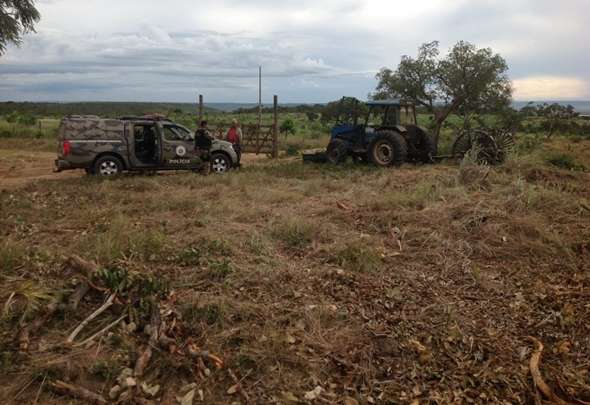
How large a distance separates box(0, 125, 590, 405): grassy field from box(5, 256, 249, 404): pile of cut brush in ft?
0.05

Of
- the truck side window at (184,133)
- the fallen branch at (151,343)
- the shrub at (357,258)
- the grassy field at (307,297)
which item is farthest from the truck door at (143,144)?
the fallen branch at (151,343)

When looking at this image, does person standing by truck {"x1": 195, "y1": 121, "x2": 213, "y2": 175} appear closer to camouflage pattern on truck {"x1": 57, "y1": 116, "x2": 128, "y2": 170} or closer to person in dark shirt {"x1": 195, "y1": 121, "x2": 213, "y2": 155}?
person in dark shirt {"x1": 195, "y1": 121, "x2": 213, "y2": 155}

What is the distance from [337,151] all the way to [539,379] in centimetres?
1081

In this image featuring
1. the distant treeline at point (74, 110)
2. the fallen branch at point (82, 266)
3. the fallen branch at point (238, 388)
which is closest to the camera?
the fallen branch at point (238, 388)

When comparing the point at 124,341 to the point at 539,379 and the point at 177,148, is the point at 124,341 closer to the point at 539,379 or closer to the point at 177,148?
the point at 539,379

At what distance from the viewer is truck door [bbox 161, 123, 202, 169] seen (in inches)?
485

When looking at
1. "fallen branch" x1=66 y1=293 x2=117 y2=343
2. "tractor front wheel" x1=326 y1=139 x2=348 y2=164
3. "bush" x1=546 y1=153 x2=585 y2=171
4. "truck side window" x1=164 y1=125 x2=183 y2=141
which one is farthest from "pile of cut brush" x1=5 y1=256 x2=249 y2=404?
"bush" x1=546 y1=153 x2=585 y2=171

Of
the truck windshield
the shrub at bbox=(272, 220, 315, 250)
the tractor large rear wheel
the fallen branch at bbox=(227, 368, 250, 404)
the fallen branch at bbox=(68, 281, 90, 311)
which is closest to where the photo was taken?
the fallen branch at bbox=(227, 368, 250, 404)

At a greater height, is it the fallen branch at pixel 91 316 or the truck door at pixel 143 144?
the truck door at pixel 143 144

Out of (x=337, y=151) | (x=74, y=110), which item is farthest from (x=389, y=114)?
(x=74, y=110)

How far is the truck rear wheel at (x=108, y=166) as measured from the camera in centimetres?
1170

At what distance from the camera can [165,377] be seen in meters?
3.61

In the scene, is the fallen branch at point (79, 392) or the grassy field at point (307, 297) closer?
the fallen branch at point (79, 392)

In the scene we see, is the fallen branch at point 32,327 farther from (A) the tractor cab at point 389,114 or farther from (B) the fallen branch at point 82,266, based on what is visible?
(A) the tractor cab at point 389,114
